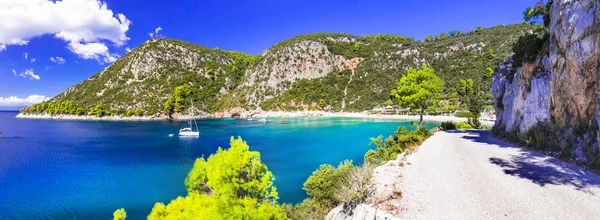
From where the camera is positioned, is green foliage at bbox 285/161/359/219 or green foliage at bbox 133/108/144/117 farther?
green foliage at bbox 133/108/144/117

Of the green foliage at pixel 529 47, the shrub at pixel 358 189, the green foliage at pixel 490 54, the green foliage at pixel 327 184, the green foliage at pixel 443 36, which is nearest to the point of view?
the shrub at pixel 358 189

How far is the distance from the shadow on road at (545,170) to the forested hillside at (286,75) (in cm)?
8348

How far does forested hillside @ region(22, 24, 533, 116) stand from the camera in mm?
104000

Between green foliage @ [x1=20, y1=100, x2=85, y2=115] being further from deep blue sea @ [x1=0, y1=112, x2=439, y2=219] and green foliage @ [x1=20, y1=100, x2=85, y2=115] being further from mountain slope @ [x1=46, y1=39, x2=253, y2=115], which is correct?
deep blue sea @ [x1=0, y1=112, x2=439, y2=219]

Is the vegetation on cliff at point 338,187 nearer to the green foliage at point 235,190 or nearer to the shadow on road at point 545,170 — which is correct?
the green foliage at point 235,190

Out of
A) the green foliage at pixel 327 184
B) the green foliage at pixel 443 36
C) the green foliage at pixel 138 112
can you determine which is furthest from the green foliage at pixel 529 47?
the green foliage at pixel 443 36

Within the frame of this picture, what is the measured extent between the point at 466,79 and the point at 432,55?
23435 millimetres

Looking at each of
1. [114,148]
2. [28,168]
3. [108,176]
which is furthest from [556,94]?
[114,148]

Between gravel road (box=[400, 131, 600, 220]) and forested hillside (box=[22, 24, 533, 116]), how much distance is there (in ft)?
278

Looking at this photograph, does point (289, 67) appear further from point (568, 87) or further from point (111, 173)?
point (568, 87)

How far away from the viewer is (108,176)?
85.7ft

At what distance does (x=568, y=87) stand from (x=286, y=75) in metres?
112

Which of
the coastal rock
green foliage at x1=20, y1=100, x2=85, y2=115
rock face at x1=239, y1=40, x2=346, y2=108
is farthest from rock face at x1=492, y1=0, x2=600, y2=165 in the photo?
green foliage at x1=20, y1=100, x2=85, y2=115

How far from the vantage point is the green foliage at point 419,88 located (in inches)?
1072
